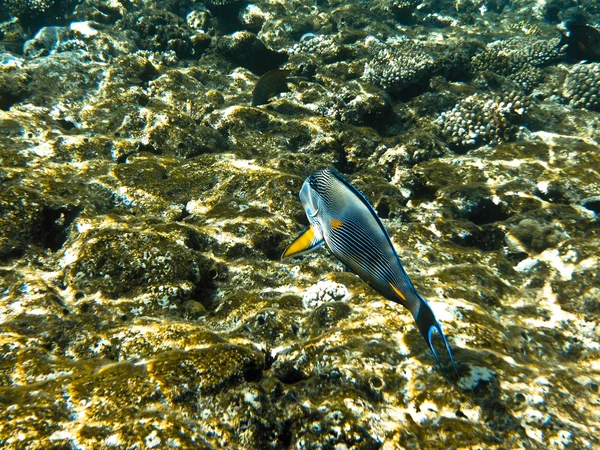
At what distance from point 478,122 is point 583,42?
19.9 feet

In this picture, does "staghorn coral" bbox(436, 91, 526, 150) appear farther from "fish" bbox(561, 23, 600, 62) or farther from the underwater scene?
"fish" bbox(561, 23, 600, 62)

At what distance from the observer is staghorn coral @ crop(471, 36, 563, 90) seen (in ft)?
32.0

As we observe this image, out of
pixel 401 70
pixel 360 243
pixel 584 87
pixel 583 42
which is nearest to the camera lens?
pixel 360 243

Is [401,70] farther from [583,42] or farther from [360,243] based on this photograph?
[360,243]

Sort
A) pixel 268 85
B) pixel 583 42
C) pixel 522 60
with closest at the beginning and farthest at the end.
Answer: pixel 268 85 < pixel 583 42 < pixel 522 60

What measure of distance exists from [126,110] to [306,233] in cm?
698

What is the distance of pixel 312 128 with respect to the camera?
6.79m

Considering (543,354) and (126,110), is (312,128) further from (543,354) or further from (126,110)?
(543,354)

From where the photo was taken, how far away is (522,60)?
10.3 meters

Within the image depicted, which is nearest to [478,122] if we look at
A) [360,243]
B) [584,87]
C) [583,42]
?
[584,87]

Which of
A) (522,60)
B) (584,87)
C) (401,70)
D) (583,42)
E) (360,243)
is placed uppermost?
(583,42)

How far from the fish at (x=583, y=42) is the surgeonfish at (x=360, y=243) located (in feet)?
42.1

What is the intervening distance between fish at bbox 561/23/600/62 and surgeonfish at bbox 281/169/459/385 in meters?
12.8

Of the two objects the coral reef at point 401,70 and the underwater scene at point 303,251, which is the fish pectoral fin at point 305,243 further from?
the coral reef at point 401,70
